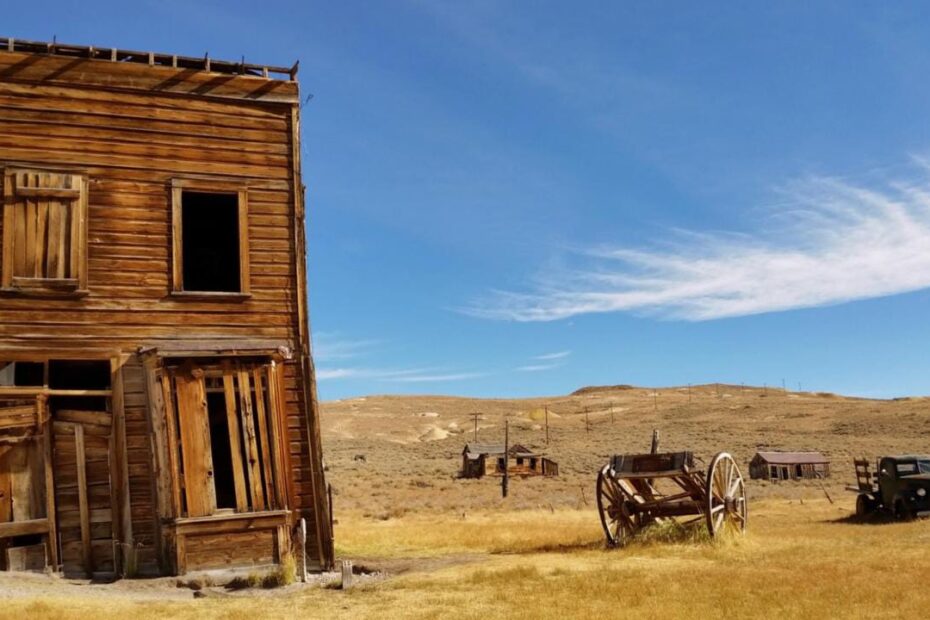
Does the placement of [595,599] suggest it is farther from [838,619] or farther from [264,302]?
[264,302]

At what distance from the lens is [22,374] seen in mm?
14094

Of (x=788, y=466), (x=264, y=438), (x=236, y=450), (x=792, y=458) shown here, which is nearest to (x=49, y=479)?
(x=236, y=450)

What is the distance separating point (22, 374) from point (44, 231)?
239 cm

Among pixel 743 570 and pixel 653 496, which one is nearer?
pixel 743 570

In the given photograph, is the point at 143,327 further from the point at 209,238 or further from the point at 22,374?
the point at 209,238

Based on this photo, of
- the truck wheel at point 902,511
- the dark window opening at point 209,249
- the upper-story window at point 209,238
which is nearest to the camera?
the upper-story window at point 209,238

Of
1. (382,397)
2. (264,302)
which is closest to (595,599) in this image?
(264,302)

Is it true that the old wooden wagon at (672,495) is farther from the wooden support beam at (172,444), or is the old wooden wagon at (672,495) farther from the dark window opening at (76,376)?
the dark window opening at (76,376)

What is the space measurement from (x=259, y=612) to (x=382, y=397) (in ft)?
442

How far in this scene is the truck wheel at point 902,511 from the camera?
2111 centimetres

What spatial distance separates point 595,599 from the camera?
1051cm

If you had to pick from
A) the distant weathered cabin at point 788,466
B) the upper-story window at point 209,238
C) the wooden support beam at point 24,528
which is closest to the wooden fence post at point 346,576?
the wooden support beam at point 24,528

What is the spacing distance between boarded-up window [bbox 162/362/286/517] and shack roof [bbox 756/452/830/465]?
42.0 metres

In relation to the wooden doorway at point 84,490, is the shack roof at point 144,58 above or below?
above
